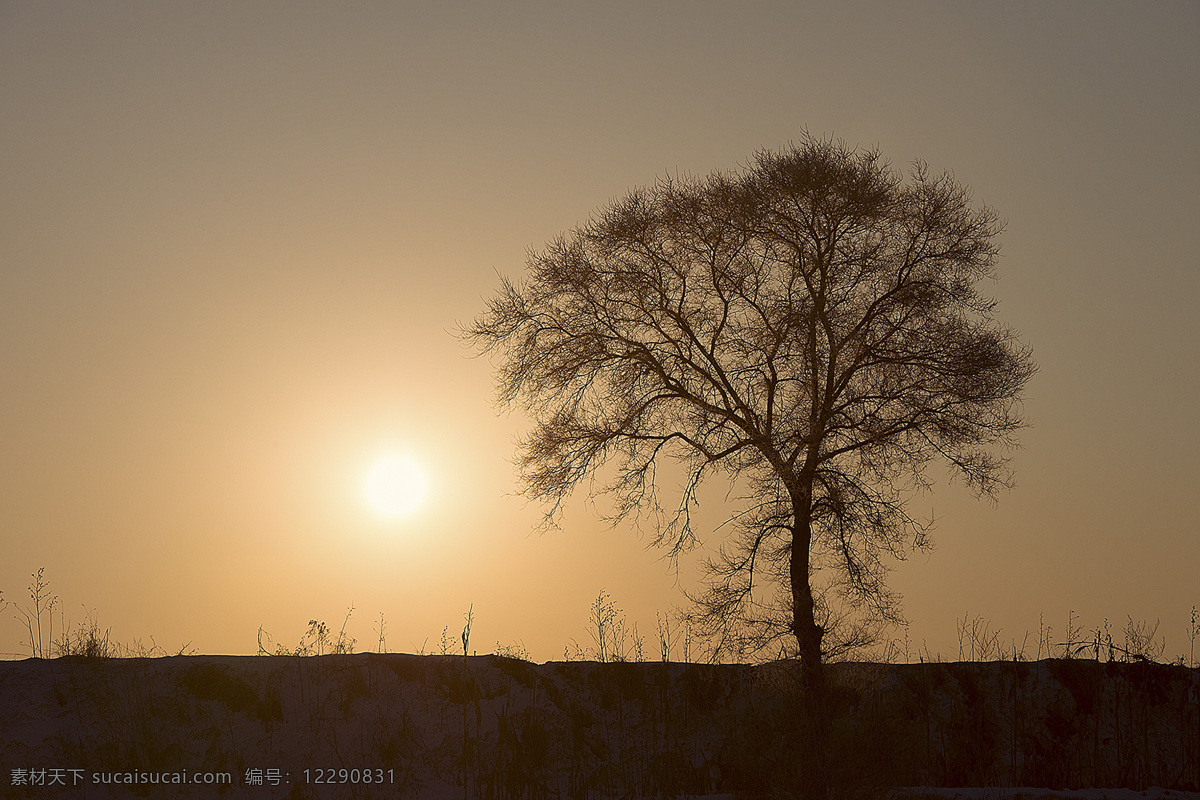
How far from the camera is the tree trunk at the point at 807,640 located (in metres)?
15.6

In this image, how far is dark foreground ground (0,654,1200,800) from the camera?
54.1 ft

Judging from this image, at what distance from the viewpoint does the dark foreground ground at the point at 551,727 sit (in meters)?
16.5

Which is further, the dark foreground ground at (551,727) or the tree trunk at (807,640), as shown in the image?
the dark foreground ground at (551,727)

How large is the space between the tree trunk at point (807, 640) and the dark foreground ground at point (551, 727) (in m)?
0.26

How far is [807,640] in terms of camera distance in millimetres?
17953

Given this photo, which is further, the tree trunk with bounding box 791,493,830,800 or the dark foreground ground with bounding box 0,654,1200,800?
the dark foreground ground with bounding box 0,654,1200,800

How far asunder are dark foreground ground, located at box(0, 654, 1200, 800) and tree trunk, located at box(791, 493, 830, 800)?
259 mm

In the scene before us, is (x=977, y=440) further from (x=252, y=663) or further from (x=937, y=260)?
(x=252, y=663)

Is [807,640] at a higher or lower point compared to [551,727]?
higher

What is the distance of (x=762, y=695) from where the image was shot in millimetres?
19266

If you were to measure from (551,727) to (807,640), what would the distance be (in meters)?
4.67

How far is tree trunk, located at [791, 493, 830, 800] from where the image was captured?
51.1 ft

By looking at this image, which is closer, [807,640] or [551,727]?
[807,640]

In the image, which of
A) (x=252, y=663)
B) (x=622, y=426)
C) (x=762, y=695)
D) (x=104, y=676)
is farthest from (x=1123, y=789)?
(x=104, y=676)
